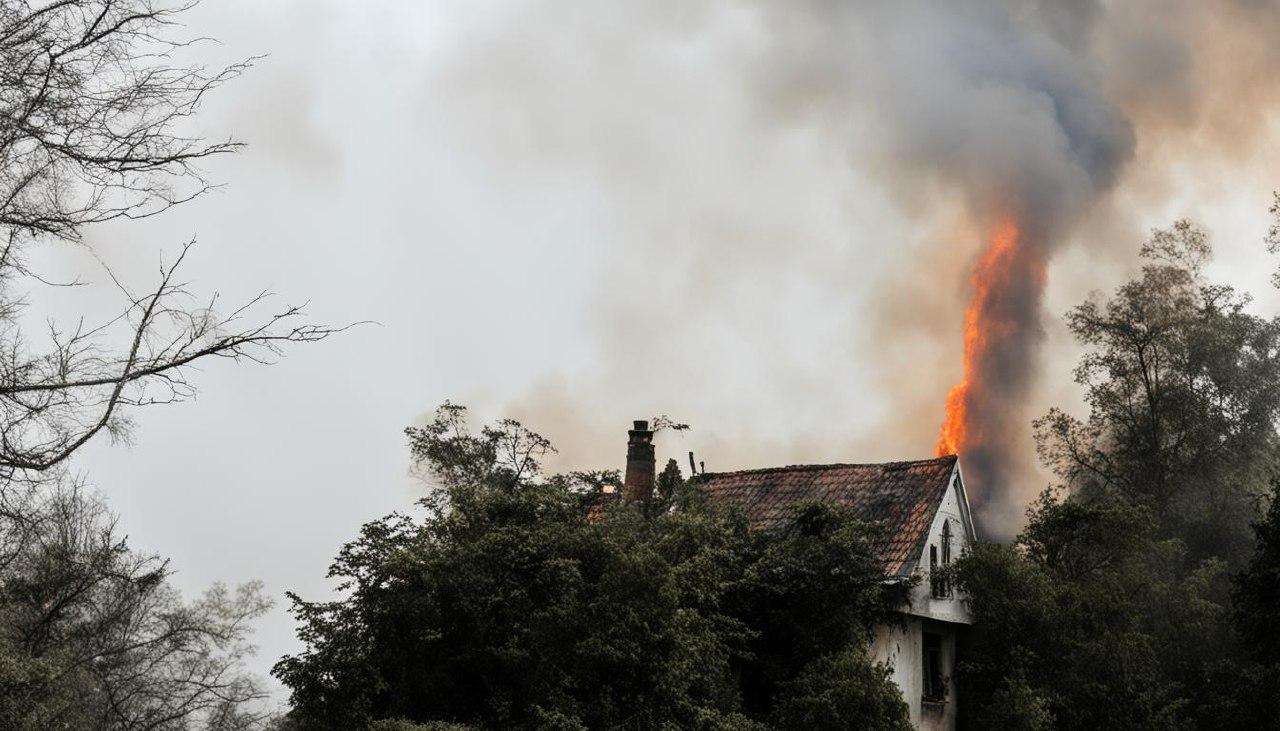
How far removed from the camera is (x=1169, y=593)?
30.8 m

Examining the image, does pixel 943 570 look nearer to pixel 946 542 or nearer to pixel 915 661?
pixel 946 542

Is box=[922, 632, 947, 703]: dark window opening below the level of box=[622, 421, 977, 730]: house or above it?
below

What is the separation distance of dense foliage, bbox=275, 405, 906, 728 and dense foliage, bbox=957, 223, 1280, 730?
14.2ft

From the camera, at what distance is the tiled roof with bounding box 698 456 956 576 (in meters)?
28.0

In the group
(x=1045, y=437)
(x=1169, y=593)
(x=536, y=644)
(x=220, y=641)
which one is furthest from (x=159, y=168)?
(x=1045, y=437)

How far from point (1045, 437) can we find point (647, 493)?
61.8 feet

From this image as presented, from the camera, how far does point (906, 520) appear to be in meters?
28.7

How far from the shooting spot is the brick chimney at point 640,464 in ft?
96.7

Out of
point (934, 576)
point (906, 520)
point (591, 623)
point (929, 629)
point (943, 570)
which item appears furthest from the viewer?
point (929, 629)

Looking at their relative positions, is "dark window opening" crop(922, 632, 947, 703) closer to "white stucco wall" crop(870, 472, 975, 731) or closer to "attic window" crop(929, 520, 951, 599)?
"white stucco wall" crop(870, 472, 975, 731)

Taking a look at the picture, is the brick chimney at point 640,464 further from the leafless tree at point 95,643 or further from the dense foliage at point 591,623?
the leafless tree at point 95,643

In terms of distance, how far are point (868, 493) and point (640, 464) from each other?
6.24 m

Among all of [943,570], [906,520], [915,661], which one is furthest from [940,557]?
[915,661]

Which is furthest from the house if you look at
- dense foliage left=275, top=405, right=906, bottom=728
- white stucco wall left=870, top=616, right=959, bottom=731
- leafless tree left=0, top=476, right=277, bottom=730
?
leafless tree left=0, top=476, right=277, bottom=730
